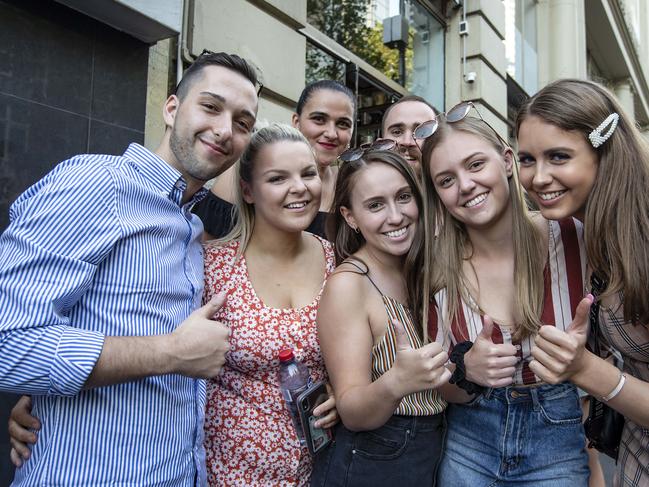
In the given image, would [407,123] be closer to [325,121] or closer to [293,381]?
[325,121]

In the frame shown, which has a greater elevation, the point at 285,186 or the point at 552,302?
the point at 285,186

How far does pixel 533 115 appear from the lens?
2189 millimetres

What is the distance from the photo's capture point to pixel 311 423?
7.14 ft

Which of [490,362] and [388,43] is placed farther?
[388,43]

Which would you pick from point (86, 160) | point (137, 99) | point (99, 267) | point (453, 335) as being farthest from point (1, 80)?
point (453, 335)

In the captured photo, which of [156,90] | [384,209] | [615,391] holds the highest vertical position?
[156,90]

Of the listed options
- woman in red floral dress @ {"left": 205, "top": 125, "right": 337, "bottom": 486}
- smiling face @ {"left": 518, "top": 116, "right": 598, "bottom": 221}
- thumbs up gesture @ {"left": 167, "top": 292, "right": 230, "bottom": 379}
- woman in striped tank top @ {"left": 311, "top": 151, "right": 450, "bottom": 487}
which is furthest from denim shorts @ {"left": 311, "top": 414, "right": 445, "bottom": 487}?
smiling face @ {"left": 518, "top": 116, "right": 598, "bottom": 221}

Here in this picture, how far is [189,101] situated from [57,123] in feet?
5.97

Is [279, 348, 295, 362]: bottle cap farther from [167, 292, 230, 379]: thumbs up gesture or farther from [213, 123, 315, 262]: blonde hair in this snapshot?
[213, 123, 315, 262]: blonde hair

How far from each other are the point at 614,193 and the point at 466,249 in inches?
26.5

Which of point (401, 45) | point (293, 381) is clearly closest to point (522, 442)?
point (293, 381)

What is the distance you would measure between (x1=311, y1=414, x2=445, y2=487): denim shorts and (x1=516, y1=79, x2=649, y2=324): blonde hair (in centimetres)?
88

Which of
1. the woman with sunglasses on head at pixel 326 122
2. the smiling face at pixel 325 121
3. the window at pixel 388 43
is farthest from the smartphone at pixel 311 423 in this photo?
the window at pixel 388 43

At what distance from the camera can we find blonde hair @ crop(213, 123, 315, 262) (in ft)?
8.67
